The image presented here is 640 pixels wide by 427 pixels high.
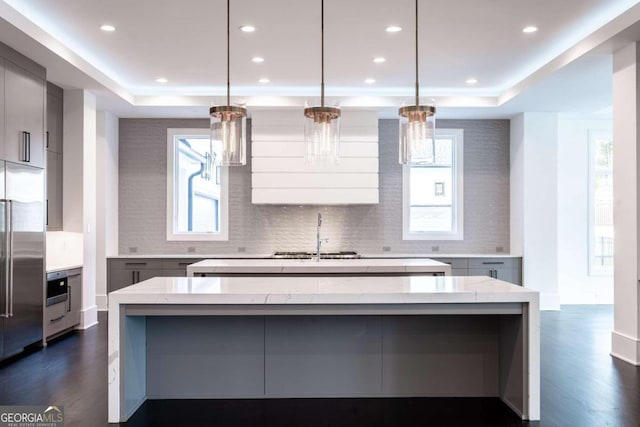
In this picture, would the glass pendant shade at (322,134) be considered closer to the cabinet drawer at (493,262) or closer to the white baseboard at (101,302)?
the cabinet drawer at (493,262)

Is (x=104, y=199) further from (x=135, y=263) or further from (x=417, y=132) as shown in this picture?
(x=417, y=132)

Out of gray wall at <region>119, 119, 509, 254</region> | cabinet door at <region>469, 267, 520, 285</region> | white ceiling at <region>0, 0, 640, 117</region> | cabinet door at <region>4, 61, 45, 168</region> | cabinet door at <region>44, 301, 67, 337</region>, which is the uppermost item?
white ceiling at <region>0, 0, 640, 117</region>

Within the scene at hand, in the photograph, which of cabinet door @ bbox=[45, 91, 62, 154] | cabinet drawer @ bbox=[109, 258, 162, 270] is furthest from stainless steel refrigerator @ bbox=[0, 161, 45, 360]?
cabinet drawer @ bbox=[109, 258, 162, 270]

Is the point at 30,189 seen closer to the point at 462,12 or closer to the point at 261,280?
the point at 261,280

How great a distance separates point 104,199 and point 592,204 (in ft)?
23.0

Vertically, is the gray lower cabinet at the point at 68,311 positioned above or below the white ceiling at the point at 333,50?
below

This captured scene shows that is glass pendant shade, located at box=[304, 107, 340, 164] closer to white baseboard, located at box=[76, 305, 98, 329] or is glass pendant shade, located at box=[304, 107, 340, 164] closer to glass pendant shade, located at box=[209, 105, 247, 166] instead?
glass pendant shade, located at box=[209, 105, 247, 166]

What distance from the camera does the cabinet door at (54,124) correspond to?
5.52 meters

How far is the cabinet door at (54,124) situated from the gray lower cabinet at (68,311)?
137cm

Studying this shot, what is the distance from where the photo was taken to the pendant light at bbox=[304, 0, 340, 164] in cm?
303

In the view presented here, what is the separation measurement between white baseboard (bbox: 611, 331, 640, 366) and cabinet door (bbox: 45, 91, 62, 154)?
5.93 meters

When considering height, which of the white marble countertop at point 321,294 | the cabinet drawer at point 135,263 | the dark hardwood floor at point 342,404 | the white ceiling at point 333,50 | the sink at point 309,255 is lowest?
the dark hardwood floor at point 342,404

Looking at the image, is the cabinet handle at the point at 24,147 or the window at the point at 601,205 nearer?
the cabinet handle at the point at 24,147

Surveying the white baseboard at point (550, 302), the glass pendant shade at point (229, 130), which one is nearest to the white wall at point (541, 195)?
the white baseboard at point (550, 302)
